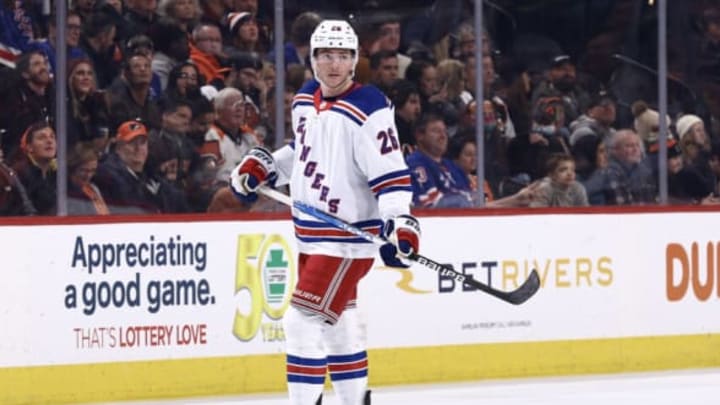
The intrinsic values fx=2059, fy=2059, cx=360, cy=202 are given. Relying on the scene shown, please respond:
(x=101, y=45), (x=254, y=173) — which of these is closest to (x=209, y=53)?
(x=101, y=45)

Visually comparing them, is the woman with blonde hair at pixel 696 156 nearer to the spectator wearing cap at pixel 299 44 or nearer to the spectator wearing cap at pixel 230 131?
the spectator wearing cap at pixel 299 44

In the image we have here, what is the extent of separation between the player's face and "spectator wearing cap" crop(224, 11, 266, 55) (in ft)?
8.72

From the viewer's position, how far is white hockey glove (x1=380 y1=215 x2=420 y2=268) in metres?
7.62

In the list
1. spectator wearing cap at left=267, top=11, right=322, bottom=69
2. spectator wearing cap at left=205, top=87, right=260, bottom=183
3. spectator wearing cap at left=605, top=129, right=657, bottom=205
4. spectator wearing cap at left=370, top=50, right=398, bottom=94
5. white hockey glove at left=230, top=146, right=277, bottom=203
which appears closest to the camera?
white hockey glove at left=230, top=146, right=277, bottom=203

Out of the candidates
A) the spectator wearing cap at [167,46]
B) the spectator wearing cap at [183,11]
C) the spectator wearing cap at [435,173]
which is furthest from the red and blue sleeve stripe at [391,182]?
the spectator wearing cap at [435,173]

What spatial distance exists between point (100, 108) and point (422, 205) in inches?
76.3

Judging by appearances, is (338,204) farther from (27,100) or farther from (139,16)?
(139,16)

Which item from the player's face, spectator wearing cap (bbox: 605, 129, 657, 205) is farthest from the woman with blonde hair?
the player's face

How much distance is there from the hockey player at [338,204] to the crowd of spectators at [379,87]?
7.07 ft

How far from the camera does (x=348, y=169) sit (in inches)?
307

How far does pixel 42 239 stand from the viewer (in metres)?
9.51

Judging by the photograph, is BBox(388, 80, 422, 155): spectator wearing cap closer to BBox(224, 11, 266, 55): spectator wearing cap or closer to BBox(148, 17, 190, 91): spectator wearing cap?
BBox(224, 11, 266, 55): spectator wearing cap

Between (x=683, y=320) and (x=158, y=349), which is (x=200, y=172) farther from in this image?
(x=683, y=320)

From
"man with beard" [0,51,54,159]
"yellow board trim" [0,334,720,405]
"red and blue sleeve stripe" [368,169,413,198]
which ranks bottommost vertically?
"yellow board trim" [0,334,720,405]
